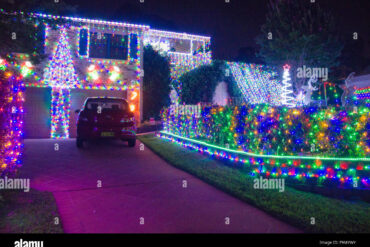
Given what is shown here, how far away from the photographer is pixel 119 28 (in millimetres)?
14859

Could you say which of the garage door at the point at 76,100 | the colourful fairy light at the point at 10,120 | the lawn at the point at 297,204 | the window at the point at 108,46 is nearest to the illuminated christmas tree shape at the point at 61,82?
the garage door at the point at 76,100

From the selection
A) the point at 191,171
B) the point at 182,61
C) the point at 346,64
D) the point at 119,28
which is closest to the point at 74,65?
the point at 119,28

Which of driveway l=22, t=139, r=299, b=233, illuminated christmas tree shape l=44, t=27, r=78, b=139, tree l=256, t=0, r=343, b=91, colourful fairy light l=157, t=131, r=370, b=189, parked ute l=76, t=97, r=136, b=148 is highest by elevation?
tree l=256, t=0, r=343, b=91

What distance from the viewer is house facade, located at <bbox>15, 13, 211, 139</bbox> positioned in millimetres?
13281

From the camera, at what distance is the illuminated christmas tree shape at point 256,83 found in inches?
764

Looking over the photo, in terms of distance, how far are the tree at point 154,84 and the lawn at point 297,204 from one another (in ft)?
32.5

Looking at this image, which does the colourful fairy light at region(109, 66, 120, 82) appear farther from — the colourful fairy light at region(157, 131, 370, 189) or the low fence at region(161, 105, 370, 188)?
the colourful fairy light at region(157, 131, 370, 189)

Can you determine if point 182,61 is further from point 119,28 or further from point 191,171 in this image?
point 191,171

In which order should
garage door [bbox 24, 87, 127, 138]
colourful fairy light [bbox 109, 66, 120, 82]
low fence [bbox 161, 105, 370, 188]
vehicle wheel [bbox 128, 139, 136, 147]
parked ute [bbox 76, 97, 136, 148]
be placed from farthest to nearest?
colourful fairy light [bbox 109, 66, 120, 82], garage door [bbox 24, 87, 127, 138], vehicle wheel [bbox 128, 139, 136, 147], parked ute [bbox 76, 97, 136, 148], low fence [bbox 161, 105, 370, 188]

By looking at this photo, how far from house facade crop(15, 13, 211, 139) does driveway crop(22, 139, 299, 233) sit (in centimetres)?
641

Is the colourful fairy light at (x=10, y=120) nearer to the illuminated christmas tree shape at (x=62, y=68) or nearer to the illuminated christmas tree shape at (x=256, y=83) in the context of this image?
the illuminated christmas tree shape at (x=62, y=68)

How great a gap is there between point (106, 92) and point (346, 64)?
95.0 feet

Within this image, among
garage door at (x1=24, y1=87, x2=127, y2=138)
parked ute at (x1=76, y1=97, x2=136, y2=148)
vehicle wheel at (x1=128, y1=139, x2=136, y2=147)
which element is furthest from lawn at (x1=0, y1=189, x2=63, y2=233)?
garage door at (x1=24, y1=87, x2=127, y2=138)
